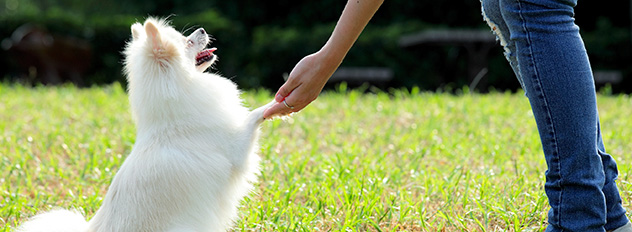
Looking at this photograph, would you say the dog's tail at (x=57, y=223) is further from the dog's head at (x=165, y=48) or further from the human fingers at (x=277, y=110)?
the human fingers at (x=277, y=110)

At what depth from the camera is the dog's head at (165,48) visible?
92.2 inches

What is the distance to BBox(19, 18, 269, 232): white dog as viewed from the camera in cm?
222

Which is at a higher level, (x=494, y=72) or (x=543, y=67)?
(x=543, y=67)

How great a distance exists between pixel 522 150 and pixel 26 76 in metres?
9.36

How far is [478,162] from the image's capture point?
12.4 ft

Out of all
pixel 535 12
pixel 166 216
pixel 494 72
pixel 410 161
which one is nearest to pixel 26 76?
pixel 494 72

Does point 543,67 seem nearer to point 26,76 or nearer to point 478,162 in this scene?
point 478,162

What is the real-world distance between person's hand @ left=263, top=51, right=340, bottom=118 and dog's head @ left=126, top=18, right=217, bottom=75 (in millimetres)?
406

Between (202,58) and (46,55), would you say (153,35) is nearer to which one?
(202,58)

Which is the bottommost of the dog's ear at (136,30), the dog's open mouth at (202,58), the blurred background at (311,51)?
the blurred background at (311,51)

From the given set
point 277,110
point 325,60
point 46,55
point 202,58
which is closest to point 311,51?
point 46,55

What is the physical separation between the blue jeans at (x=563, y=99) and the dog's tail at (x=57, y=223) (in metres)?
1.68

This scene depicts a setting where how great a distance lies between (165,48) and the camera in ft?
7.72

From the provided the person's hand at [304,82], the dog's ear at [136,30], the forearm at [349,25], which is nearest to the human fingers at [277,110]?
the person's hand at [304,82]
